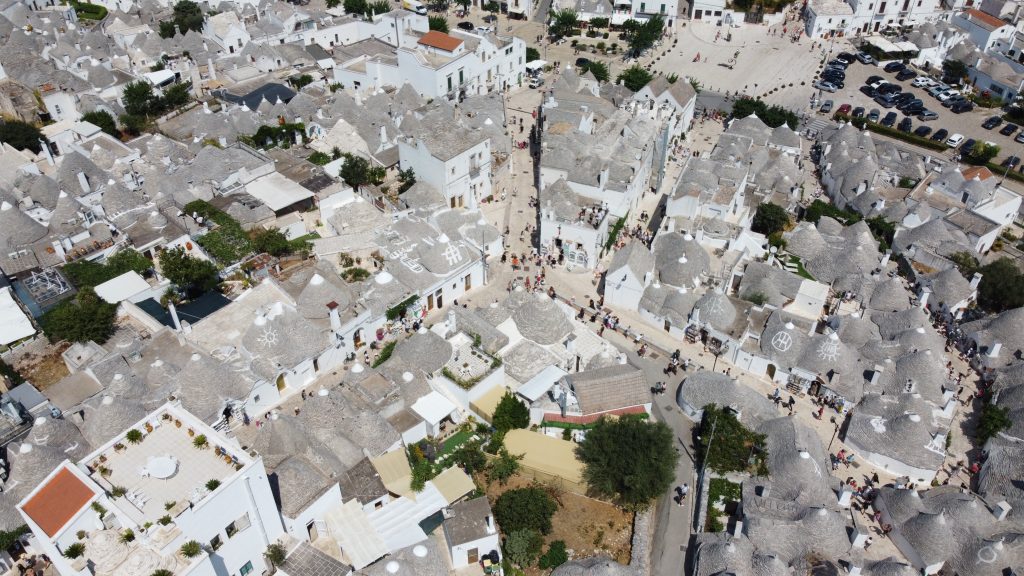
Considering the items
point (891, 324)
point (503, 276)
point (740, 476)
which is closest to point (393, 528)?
point (740, 476)

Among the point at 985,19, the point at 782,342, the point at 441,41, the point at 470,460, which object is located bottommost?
the point at 470,460

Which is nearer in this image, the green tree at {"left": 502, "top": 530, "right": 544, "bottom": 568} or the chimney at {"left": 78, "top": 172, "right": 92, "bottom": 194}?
the green tree at {"left": 502, "top": 530, "right": 544, "bottom": 568}

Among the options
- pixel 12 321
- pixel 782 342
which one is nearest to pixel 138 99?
pixel 12 321

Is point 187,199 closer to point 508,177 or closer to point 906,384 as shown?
point 508,177

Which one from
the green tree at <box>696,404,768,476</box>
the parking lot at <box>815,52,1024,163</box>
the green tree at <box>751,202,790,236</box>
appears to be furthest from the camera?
the parking lot at <box>815,52,1024,163</box>

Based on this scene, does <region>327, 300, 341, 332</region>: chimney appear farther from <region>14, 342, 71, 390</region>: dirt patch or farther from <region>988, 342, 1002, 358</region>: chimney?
<region>988, 342, 1002, 358</region>: chimney

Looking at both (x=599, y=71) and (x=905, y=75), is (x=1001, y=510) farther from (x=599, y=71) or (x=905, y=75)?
(x=905, y=75)

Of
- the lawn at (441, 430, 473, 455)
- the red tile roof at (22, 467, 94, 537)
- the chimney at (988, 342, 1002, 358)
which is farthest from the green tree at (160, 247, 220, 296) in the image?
the chimney at (988, 342, 1002, 358)
